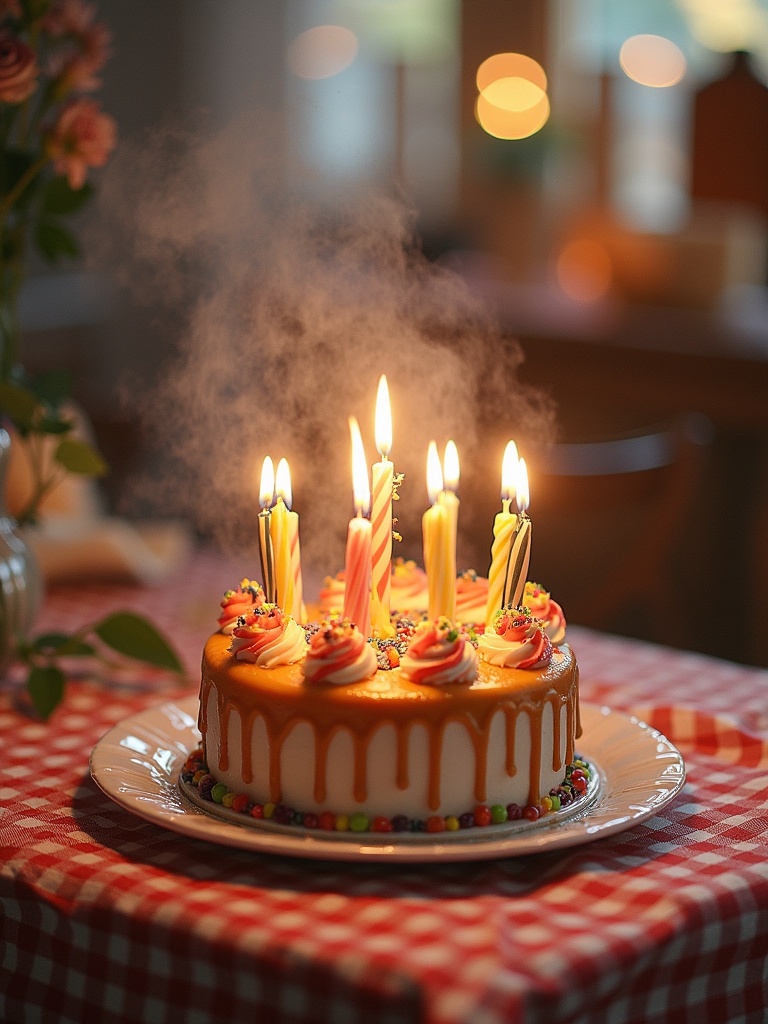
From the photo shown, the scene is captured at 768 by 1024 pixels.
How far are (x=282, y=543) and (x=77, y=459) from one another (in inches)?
20.2

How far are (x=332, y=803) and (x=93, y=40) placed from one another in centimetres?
99

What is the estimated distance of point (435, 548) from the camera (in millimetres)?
1092

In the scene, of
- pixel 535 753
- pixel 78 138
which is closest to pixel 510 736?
pixel 535 753

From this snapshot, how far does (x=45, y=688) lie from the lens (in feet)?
4.55

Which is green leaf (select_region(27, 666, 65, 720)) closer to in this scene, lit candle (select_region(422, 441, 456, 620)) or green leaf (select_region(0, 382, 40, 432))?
green leaf (select_region(0, 382, 40, 432))

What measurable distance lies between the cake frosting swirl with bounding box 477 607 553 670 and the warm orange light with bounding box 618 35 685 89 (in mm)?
5324

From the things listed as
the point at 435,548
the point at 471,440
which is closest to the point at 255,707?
the point at 435,548

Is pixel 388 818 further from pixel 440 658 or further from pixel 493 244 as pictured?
pixel 493 244

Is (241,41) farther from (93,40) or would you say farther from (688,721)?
(688,721)

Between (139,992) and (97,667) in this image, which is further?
(97,667)

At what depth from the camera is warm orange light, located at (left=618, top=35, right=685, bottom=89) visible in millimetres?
5805

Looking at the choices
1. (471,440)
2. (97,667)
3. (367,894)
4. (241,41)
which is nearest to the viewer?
(367,894)

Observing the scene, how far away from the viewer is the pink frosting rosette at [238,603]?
3.69 feet

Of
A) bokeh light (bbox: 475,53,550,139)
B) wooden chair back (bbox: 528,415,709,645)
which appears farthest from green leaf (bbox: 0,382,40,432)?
bokeh light (bbox: 475,53,550,139)
